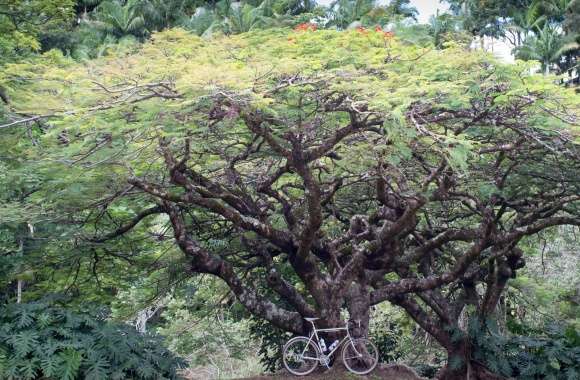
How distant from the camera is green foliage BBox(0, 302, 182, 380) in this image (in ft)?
22.0

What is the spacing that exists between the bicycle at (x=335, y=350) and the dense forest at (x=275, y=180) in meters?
0.14

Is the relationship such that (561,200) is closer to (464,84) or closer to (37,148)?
(464,84)

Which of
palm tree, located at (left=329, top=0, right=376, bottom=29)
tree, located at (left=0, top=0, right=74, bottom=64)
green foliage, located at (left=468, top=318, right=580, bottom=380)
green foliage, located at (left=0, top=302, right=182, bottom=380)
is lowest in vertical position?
green foliage, located at (left=468, top=318, right=580, bottom=380)

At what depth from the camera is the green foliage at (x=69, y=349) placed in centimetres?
670

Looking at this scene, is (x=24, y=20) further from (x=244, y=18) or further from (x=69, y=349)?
(x=244, y=18)

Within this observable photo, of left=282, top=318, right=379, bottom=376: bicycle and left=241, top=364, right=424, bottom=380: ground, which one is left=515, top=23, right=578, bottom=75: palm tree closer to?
left=241, top=364, right=424, bottom=380: ground

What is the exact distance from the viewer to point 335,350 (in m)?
8.59

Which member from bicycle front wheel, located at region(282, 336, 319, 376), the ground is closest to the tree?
bicycle front wheel, located at region(282, 336, 319, 376)

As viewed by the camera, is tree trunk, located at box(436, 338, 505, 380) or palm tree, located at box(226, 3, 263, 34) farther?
palm tree, located at box(226, 3, 263, 34)

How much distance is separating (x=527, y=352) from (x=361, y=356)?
3.05 meters

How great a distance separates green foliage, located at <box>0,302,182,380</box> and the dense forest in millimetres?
29

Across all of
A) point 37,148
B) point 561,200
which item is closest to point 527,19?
point 561,200

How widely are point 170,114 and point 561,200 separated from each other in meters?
5.17

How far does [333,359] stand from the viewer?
8719 millimetres
